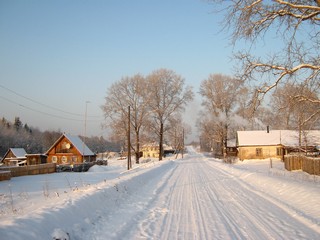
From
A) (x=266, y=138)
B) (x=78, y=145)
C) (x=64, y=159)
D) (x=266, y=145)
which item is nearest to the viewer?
(x=266, y=145)

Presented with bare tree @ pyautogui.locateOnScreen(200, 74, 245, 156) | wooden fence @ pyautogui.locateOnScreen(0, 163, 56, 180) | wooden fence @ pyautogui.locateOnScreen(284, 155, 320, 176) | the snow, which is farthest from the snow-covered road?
bare tree @ pyautogui.locateOnScreen(200, 74, 245, 156)

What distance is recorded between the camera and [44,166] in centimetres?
3641

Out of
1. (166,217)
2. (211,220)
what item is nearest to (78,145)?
(166,217)

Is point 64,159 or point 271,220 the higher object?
A: point 271,220

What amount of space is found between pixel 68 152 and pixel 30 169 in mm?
23669

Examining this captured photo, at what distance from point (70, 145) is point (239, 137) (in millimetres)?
31843

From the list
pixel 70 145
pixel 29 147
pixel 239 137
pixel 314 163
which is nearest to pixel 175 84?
pixel 239 137

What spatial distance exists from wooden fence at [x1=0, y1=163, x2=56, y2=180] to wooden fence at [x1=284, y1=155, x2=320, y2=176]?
27304 millimetres

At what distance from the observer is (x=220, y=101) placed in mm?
54906

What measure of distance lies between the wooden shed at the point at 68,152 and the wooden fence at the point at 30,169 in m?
17.3

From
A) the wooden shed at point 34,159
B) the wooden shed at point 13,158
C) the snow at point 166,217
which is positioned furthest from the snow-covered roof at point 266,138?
the wooden shed at point 13,158

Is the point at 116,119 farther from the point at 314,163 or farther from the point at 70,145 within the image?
the point at 314,163

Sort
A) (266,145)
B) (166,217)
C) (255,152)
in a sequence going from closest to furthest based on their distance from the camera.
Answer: (166,217) < (266,145) < (255,152)

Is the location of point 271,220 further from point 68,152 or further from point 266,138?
point 68,152
